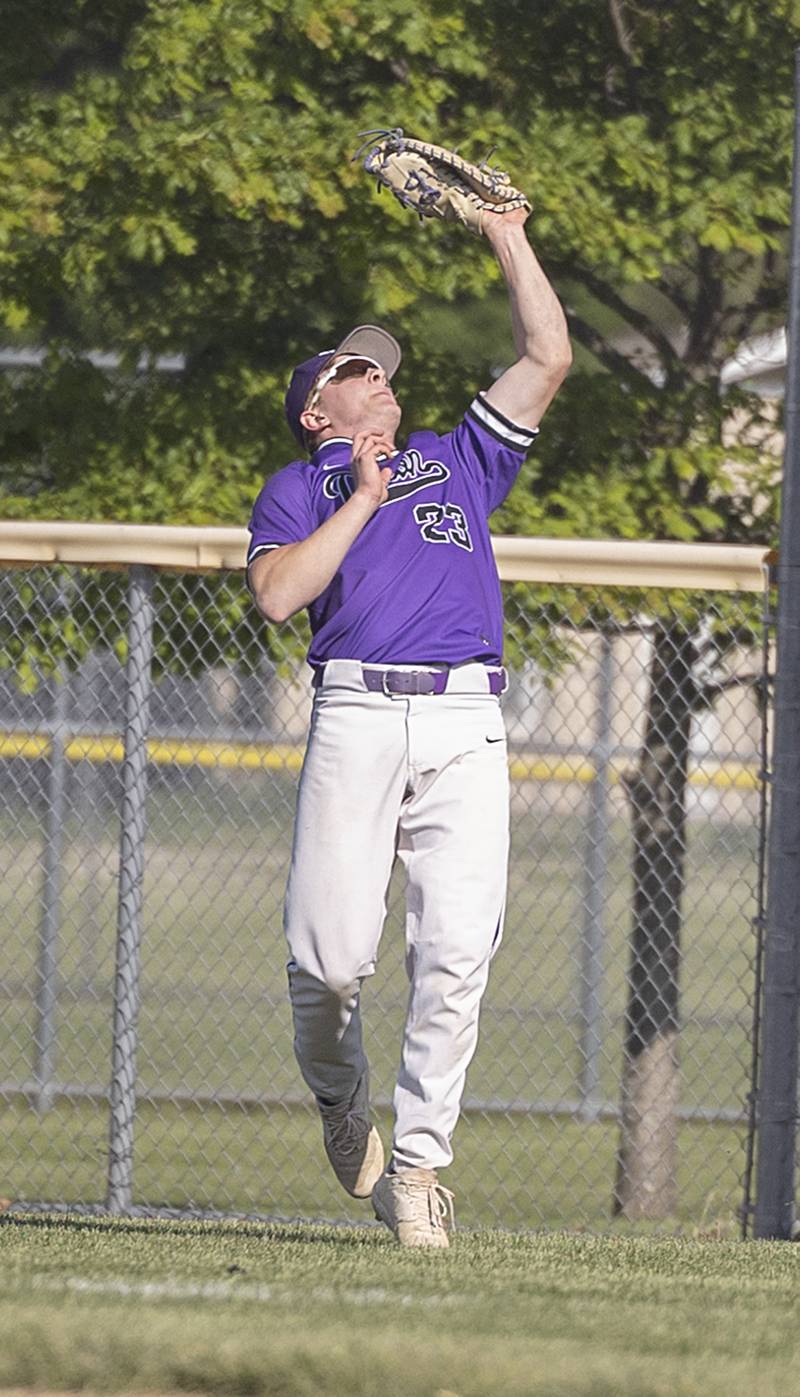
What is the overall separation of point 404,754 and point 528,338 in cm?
99

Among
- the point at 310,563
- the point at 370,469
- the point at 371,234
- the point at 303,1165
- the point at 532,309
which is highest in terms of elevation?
the point at 371,234

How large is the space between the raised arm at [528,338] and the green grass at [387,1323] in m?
1.86

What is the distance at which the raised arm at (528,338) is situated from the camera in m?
4.49

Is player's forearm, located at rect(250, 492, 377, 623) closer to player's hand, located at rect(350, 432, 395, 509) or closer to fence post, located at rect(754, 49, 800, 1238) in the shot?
player's hand, located at rect(350, 432, 395, 509)

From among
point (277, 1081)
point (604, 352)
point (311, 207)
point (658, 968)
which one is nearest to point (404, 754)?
point (311, 207)

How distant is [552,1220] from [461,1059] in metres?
2.87

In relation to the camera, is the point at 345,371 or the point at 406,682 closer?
the point at 406,682

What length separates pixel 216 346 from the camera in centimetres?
671

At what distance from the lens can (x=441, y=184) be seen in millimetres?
4629

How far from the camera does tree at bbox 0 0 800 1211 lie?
6148 millimetres

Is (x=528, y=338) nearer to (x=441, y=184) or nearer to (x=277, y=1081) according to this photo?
(x=441, y=184)

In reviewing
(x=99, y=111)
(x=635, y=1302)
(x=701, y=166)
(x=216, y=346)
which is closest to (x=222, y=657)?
(x=216, y=346)

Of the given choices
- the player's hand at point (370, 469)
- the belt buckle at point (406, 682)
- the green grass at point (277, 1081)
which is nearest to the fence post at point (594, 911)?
the green grass at point (277, 1081)

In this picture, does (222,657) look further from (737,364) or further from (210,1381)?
(210,1381)
